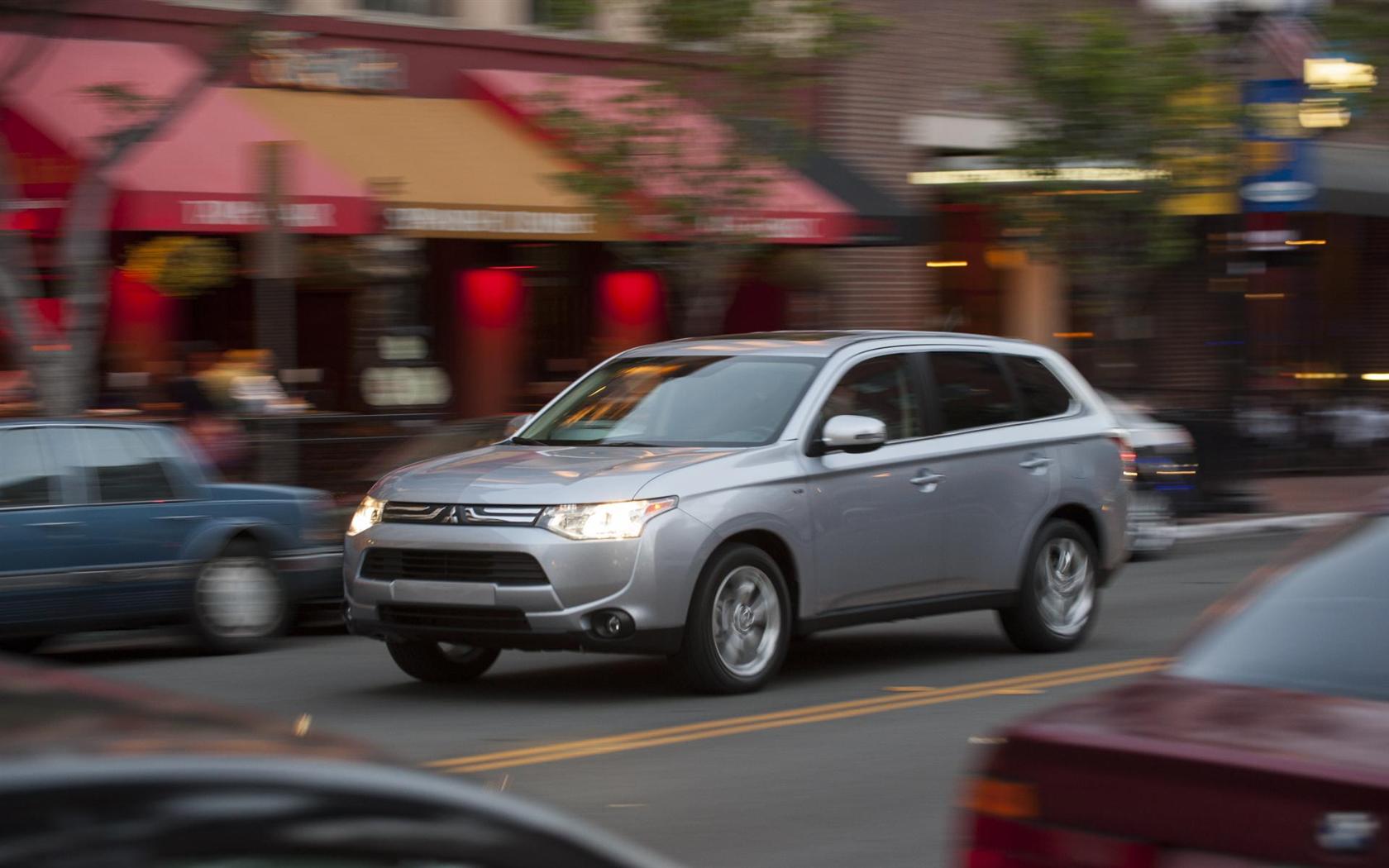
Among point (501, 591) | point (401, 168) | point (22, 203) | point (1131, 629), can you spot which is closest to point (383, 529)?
point (501, 591)

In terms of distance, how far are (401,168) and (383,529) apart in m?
11.2

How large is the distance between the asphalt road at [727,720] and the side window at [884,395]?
53.5 inches

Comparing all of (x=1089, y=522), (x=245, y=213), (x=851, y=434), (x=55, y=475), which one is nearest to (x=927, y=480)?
(x=851, y=434)

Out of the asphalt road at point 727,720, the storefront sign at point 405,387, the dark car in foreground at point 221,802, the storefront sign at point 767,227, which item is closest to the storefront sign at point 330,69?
the storefront sign at point 405,387

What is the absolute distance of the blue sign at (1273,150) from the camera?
23047 mm

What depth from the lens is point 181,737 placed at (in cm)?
212

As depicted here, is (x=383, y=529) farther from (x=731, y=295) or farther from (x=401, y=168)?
(x=731, y=295)

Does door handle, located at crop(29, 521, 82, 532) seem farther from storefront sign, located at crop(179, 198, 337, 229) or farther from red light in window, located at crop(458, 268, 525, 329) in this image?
red light in window, located at crop(458, 268, 525, 329)

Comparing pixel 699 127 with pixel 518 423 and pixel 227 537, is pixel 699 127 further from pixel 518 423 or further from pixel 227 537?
pixel 227 537

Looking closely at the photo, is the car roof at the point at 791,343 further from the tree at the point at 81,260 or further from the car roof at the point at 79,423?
the tree at the point at 81,260

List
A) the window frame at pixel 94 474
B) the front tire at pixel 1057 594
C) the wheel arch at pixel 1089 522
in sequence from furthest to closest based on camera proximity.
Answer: the window frame at pixel 94 474 → the wheel arch at pixel 1089 522 → the front tire at pixel 1057 594

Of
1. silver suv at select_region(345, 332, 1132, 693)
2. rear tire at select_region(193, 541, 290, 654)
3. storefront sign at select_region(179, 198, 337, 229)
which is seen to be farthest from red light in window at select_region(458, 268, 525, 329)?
silver suv at select_region(345, 332, 1132, 693)

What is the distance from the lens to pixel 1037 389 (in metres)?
11.6

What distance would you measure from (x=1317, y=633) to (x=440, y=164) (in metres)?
17.1
